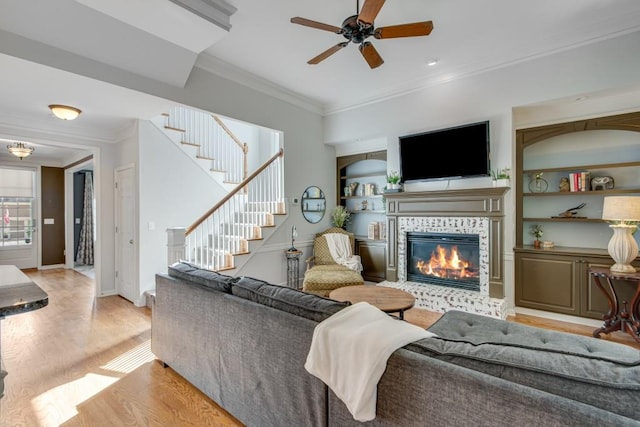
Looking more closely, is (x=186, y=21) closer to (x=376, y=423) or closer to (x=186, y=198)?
(x=186, y=198)

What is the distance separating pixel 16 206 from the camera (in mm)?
6723

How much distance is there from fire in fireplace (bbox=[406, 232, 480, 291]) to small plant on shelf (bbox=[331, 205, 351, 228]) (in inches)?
54.5

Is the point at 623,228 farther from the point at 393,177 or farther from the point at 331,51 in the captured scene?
the point at 331,51

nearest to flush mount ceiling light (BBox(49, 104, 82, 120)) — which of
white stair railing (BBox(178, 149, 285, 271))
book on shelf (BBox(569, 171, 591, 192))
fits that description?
white stair railing (BBox(178, 149, 285, 271))

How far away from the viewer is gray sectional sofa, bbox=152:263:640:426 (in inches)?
35.4

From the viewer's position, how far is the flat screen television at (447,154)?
4004mm

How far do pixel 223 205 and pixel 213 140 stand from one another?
1.70 metres

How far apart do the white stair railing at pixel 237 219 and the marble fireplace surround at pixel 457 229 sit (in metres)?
1.88

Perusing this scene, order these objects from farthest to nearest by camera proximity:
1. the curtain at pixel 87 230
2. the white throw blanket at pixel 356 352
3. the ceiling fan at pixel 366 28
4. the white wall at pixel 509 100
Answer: the curtain at pixel 87 230 → the white wall at pixel 509 100 → the ceiling fan at pixel 366 28 → the white throw blanket at pixel 356 352

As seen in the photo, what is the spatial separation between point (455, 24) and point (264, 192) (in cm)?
334

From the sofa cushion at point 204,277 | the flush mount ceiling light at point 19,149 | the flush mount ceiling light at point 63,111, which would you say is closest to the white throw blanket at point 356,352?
the sofa cushion at point 204,277

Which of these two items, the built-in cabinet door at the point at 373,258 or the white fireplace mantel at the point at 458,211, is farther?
the built-in cabinet door at the point at 373,258

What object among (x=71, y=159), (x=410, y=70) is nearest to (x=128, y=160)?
(x=71, y=159)

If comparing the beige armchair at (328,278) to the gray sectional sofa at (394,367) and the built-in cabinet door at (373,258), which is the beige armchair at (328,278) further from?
the gray sectional sofa at (394,367)
